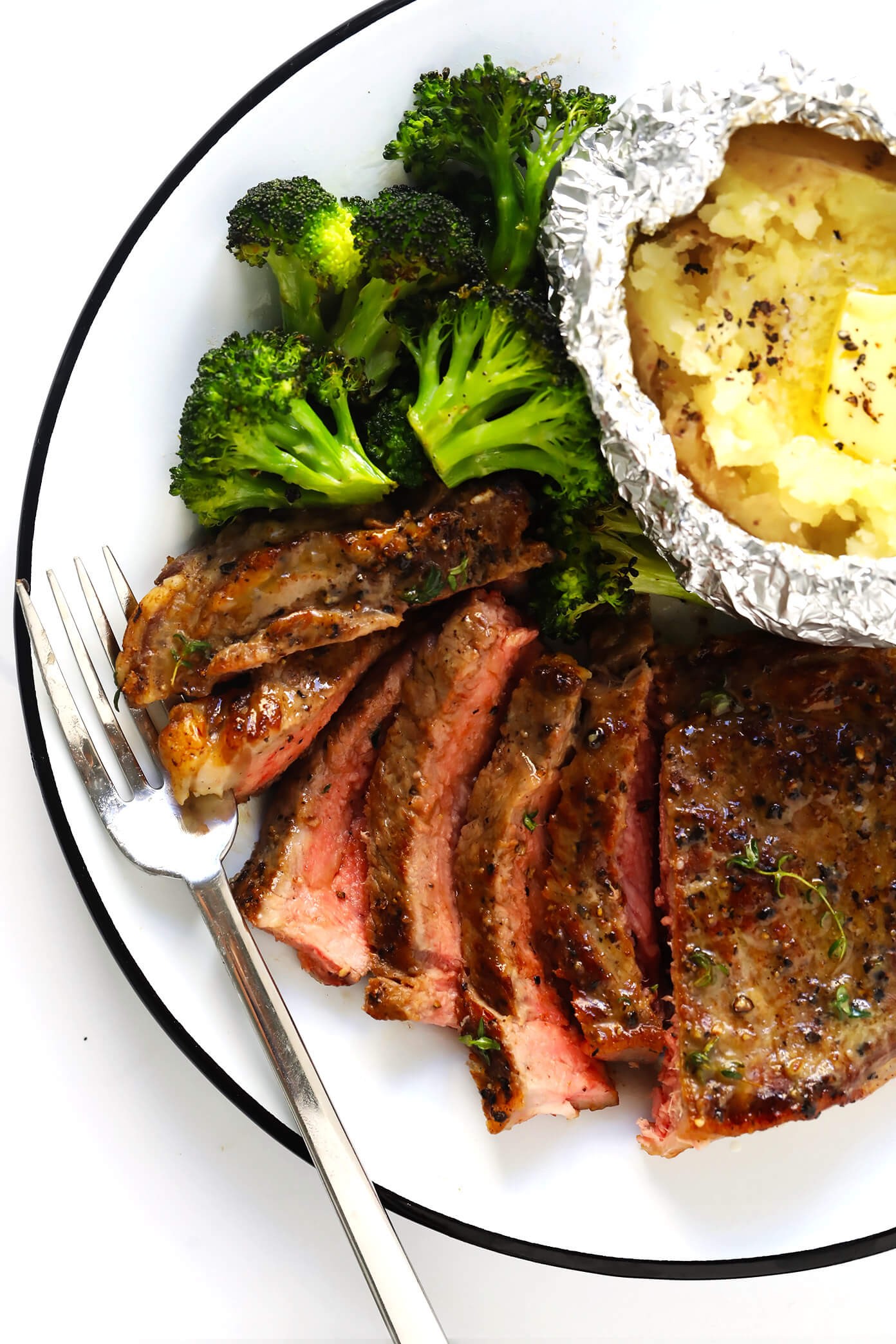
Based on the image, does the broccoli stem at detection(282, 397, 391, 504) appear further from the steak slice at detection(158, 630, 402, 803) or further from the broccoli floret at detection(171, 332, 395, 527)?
the steak slice at detection(158, 630, 402, 803)

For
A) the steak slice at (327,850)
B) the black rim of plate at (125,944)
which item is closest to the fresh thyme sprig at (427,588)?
the steak slice at (327,850)

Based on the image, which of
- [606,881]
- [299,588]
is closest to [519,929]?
[606,881]

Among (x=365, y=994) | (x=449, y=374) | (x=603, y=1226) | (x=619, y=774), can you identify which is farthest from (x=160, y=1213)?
(x=449, y=374)

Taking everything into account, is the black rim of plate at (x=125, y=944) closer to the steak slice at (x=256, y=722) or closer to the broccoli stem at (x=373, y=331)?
the steak slice at (x=256, y=722)

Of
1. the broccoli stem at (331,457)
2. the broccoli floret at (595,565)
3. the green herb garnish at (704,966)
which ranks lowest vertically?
the green herb garnish at (704,966)

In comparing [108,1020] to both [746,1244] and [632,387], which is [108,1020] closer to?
[746,1244]

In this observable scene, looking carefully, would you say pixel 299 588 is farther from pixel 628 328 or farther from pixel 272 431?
pixel 628 328

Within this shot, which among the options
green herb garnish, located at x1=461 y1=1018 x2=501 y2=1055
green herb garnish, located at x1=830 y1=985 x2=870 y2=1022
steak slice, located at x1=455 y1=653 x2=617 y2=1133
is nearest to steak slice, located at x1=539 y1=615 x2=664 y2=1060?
steak slice, located at x1=455 y1=653 x2=617 y2=1133
